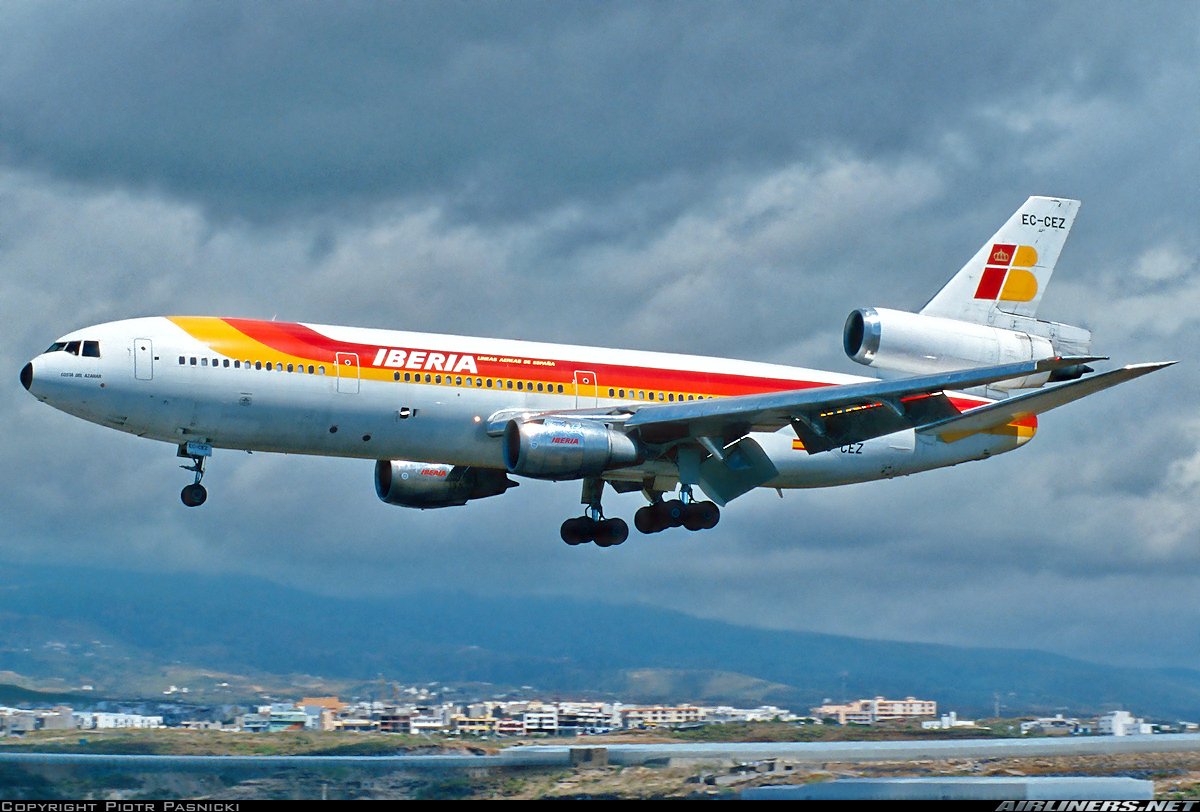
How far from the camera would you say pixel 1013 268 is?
60594mm

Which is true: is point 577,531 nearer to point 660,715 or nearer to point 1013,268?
point 660,715

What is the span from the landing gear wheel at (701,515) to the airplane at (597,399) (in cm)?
7

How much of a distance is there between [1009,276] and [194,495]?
91.0ft

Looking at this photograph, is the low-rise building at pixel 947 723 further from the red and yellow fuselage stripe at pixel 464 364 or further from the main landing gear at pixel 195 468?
the main landing gear at pixel 195 468

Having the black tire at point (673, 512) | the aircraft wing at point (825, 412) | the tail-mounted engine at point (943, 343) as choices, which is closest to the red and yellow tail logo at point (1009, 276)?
the tail-mounted engine at point (943, 343)

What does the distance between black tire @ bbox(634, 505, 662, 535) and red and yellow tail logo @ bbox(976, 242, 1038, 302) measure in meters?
13.1

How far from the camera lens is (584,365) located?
54.1 meters

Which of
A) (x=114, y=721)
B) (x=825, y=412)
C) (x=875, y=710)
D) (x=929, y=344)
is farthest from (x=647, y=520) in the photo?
(x=114, y=721)

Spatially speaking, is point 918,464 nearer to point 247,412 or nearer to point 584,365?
point 584,365

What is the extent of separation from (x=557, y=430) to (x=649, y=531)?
358 inches

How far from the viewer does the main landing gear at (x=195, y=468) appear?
50.5 meters

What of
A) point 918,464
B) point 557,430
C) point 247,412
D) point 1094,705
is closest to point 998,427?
point 918,464

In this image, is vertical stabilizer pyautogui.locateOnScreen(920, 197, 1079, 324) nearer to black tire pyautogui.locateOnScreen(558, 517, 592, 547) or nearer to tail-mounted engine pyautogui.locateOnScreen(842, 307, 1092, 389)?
tail-mounted engine pyautogui.locateOnScreen(842, 307, 1092, 389)

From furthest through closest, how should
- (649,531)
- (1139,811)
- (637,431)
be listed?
(649,531), (637,431), (1139,811)
